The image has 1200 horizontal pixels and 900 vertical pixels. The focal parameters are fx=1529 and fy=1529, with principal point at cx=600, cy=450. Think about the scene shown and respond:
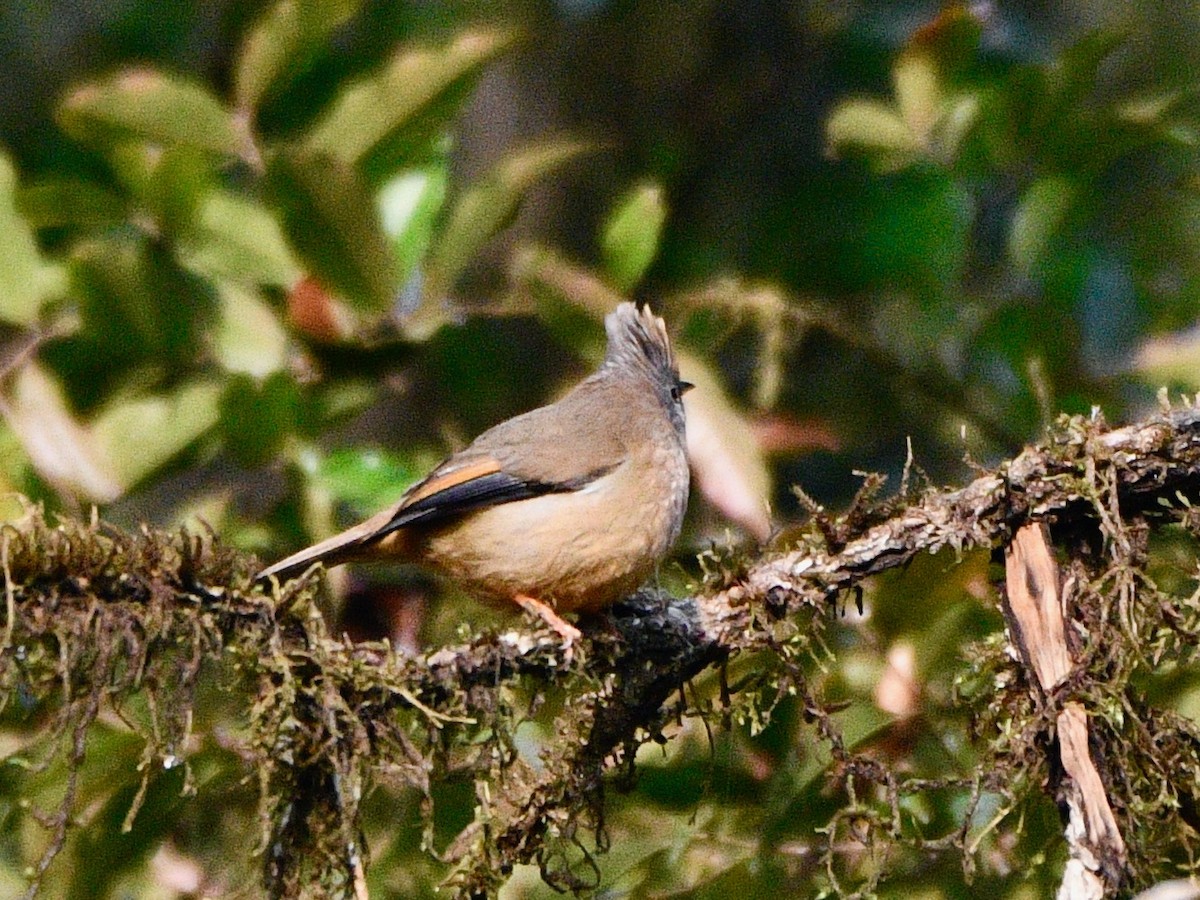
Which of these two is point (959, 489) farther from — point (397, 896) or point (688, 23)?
point (688, 23)

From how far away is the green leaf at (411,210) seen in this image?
189 inches

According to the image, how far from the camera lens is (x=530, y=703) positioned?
10.6 ft

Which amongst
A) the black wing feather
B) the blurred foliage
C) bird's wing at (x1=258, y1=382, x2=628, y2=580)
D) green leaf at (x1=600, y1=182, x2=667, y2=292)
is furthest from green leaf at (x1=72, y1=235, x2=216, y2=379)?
green leaf at (x1=600, y1=182, x2=667, y2=292)

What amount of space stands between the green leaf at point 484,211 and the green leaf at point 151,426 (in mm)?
791

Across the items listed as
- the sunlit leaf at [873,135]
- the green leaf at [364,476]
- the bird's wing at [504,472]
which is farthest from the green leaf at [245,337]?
the sunlit leaf at [873,135]

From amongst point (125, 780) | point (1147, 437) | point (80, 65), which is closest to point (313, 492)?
point (125, 780)

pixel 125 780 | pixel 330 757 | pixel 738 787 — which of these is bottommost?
pixel 738 787

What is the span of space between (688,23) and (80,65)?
3.38 metres

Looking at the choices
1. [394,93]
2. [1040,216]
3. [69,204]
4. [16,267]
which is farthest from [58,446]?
[1040,216]

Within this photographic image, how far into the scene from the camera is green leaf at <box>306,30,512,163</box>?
4.57m

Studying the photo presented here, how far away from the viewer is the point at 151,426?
14.2 feet

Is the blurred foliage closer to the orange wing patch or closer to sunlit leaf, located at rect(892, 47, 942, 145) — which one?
Result: sunlit leaf, located at rect(892, 47, 942, 145)

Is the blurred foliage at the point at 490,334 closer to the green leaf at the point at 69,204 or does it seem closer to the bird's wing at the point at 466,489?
the green leaf at the point at 69,204

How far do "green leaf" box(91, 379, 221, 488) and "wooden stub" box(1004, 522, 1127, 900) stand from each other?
234cm
